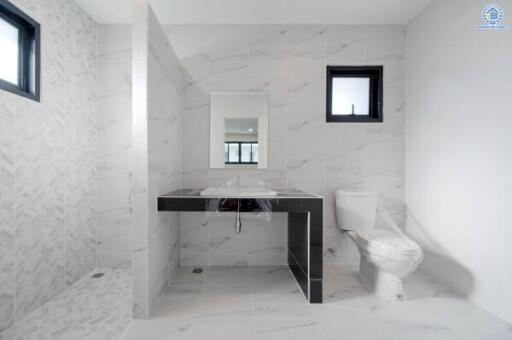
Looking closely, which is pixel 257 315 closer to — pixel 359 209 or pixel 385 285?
pixel 385 285

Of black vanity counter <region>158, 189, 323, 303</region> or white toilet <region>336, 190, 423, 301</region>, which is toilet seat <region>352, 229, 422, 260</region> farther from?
black vanity counter <region>158, 189, 323, 303</region>

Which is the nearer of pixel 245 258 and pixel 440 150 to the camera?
pixel 440 150

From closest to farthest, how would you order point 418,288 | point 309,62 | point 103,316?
point 103,316, point 418,288, point 309,62

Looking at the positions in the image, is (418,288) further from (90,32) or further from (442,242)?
(90,32)

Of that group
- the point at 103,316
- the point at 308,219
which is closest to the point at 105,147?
the point at 103,316

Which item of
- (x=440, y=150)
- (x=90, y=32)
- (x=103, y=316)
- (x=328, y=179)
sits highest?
(x=90, y=32)

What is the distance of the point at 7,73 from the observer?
6.02 ft

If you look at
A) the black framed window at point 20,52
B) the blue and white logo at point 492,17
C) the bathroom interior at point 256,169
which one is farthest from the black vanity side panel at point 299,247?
the black framed window at point 20,52

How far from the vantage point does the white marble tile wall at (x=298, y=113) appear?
271 cm

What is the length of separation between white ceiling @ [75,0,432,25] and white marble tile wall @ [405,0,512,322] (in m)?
0.33

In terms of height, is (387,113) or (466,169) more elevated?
(387,113)

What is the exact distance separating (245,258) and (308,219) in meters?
1.06

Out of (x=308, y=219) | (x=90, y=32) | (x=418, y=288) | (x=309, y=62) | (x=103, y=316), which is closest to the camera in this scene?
(x=103, y=316)

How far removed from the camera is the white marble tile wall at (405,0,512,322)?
1.79 metres
